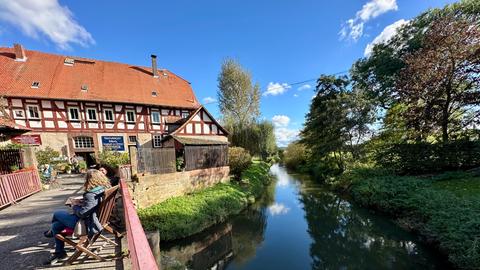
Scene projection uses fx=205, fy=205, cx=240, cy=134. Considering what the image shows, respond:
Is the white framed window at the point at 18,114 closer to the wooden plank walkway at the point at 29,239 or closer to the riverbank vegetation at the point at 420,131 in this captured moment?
the wooden plank walkway at the point at 29,239

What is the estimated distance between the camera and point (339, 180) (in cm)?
1430

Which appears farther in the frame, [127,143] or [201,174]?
[127,143]

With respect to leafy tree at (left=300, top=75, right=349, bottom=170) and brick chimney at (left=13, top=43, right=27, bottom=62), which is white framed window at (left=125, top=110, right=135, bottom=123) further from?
leafy tree at (left=300, top=75, right=349, bottom=170)

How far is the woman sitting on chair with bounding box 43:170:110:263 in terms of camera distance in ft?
9.68

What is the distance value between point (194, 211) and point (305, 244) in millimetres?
4616

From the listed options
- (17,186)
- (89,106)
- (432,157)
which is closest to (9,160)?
(17,186)

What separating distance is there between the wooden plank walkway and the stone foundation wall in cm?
247

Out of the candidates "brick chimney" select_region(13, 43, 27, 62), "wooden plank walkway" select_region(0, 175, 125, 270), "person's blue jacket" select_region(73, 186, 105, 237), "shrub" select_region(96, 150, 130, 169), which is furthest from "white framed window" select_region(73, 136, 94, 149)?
"person's blue jacket" select_region(73, 186, 105, 237)

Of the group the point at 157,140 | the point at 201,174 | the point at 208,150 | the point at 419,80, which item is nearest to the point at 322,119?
the point at 419,80

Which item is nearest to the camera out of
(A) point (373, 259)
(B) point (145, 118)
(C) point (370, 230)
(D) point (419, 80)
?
(A) point (373, 259)

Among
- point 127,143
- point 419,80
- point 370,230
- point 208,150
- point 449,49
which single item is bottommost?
point 370,230

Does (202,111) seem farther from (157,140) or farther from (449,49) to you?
(449,49)

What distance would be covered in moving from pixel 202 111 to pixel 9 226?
13276 mm

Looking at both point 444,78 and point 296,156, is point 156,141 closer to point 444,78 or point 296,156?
point 296,156
